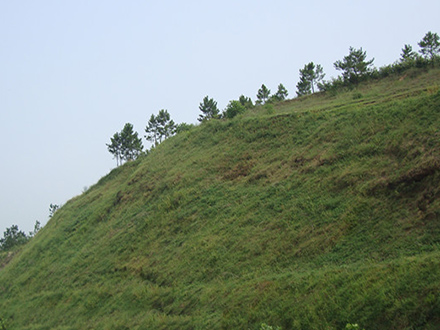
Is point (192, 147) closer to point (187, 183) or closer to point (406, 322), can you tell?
point (187, 183)

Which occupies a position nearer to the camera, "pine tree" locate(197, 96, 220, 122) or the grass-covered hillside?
the grass-covered hillside

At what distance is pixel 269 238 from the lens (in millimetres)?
15273

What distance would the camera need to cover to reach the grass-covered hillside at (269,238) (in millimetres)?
10219

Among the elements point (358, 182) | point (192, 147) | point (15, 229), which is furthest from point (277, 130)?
point (15, 229)

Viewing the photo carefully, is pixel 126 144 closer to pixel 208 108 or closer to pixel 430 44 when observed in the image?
pixel 208 108

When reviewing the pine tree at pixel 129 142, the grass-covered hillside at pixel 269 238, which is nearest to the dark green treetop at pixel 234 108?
the grass-covered hillside at pixel 269 238

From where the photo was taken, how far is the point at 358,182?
49.9ft

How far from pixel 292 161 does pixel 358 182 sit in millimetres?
5207

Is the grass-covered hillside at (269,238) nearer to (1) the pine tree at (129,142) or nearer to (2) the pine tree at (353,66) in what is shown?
(2) the pine tree at (353,66)

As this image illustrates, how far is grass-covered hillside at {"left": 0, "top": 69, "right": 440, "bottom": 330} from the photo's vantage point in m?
10.2

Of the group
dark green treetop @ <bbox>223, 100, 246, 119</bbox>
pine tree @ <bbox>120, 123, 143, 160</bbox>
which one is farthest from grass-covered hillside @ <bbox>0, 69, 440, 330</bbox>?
pine tree @ <bbox>120, 123, 143, 160</bbox>

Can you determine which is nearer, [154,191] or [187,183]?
[187,183]

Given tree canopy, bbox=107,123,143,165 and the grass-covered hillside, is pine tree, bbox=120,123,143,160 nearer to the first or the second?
tree canopy, bbox=107,123,143,165

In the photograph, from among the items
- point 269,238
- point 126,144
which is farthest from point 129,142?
point 269,238
